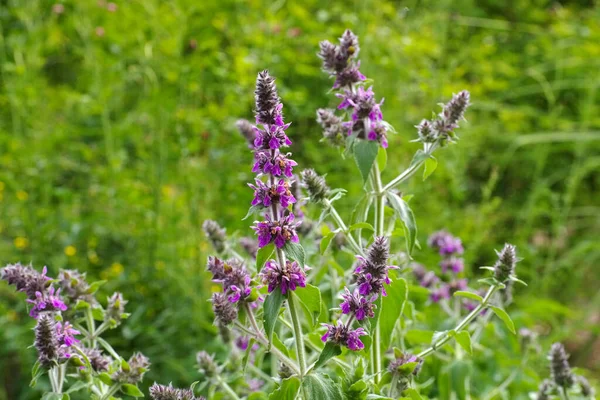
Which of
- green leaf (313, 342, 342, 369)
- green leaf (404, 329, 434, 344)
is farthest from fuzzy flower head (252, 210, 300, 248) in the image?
green leaf (404, 329, 434, 344)

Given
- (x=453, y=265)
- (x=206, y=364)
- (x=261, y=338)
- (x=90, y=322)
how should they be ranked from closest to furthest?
(x=261, y=338) < (x=90, y=322) < (x=206, y=364) < (x=453, y=265)

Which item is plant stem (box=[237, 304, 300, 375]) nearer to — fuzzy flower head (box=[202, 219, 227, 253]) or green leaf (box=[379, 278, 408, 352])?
green leaf (box=[379, 278, 408, 352])

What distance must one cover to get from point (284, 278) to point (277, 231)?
0.09 meters

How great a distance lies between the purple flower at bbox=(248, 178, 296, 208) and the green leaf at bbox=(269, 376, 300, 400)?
35cm

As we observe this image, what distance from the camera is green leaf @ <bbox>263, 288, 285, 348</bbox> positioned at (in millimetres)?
1146

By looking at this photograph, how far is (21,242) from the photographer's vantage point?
135 inches

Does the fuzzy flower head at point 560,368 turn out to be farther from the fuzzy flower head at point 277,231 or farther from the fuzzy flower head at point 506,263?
the fuzzy flower head at point 277,231

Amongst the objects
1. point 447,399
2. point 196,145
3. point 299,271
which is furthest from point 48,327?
point 196,145

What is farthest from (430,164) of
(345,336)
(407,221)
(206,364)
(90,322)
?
(90,322)

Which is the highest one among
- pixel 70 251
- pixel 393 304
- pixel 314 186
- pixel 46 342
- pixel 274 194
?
pixel 70 251

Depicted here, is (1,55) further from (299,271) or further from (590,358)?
(590,358)

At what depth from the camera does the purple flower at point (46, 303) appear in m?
1.36

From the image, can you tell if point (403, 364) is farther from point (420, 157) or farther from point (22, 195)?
point (22, 195)

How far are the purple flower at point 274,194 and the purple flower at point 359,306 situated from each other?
218 millimetres
